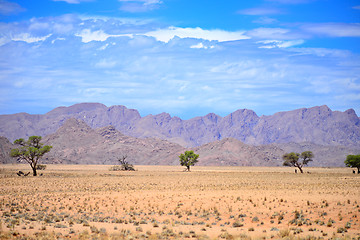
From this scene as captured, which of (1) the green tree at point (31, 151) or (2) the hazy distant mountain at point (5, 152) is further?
(2) the hazy distant mountain at point (5, 152)

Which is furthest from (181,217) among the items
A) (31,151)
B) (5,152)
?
(5,152)

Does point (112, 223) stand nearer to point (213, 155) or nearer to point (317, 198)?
point (317, 198)

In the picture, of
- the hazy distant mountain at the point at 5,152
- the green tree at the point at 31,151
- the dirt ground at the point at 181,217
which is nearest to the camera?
the dirt ground at the point at 181,217

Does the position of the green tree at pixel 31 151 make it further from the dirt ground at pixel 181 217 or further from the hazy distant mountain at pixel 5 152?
the hazy distant mountain at pixel 5 152

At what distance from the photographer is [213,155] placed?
193 m

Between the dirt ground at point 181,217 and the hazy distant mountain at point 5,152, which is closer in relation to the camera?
the dirt ground at point 181,217

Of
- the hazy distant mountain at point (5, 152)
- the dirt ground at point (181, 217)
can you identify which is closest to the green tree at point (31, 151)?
the dirt ground at point (181, 217)

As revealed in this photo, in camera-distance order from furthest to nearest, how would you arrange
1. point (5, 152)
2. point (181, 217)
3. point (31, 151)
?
point (5, 152)
point (31, 151)
point (181, 217)

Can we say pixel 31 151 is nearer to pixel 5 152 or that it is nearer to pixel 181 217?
pixel 181 217

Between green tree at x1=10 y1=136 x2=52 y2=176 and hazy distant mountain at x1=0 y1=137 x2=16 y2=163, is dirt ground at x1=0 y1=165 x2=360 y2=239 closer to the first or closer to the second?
green tree at x1=10 y1=136 x2=52 y2=176

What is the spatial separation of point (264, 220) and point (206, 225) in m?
4.33

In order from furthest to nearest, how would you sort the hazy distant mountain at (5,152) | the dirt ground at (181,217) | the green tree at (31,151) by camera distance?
1. the hazy distant mountain at (5,152)
2. the green tree at (31,151)
3. the dirt ground at (181,217)

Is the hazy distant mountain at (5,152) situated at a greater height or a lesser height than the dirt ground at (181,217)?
greater

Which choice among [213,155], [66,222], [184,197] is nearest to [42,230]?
[66,222]
